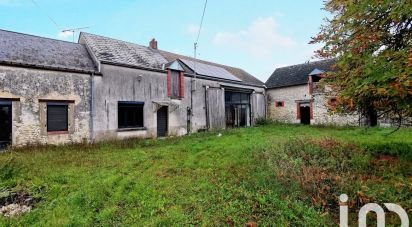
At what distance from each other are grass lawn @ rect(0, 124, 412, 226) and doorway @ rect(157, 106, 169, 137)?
7.95 m

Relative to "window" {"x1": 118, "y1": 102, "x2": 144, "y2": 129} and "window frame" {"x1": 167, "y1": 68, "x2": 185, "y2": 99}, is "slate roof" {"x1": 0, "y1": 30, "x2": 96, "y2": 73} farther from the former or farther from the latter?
"window frame" {"x1": 167, "y1": 68, "x2": 185, "y2": 99}

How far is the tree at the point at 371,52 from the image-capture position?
482 cm

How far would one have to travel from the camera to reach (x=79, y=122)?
1280cm

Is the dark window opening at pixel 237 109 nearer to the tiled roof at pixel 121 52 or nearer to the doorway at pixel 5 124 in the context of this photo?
the tiled roof at pixel 121 52

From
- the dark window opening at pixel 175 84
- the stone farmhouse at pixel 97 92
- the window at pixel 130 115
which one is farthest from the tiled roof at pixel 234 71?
the window at pixel 130 115

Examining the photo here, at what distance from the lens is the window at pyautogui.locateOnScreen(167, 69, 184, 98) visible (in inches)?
658

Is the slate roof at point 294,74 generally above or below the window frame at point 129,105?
above

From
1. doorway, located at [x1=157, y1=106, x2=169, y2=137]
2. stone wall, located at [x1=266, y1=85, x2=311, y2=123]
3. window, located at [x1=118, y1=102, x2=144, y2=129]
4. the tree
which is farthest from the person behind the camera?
stone wall, located at [x1=266, y1=85, x2=311, y2=123]

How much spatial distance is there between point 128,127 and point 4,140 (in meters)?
5.47

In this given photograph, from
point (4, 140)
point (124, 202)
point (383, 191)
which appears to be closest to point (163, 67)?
point (4, 140)

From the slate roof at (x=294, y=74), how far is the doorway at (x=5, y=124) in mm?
20031

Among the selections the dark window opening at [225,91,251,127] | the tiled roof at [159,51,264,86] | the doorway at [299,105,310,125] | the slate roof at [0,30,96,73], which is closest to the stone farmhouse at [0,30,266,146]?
the slate roof at [0,30,96,73]

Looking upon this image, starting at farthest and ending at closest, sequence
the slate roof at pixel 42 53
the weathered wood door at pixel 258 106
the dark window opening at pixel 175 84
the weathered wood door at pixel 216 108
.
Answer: the weathered wood door at pixel 258 106, the weathered wood door at pixel 216 108, the dark window opening at pixel 175 84, the slate roof at pixel 42 53

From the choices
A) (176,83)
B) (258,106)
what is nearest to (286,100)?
(258,106)
